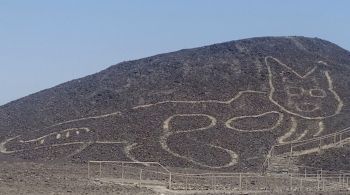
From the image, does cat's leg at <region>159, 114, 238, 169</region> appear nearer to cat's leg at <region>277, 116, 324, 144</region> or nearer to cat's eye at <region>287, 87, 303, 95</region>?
cat's leg at <region>277, 116, 324, 144</region>

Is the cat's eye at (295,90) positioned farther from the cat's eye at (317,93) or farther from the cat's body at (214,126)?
the cat's eye at (317,93)

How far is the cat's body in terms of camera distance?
183 feet

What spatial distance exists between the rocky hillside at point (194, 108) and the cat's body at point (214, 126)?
0.09 meters

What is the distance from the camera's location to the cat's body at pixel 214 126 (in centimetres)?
5578

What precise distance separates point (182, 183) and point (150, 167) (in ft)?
38.3

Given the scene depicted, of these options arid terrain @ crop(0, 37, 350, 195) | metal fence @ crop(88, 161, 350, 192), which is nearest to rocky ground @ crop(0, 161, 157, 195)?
metal fence @ crop(88, 161, 350, 192)

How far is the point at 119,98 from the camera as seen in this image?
6731 centimetres

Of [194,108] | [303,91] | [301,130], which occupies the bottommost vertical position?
[301,130]

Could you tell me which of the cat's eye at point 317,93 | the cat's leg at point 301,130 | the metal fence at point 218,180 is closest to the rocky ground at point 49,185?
the metal fence at point 218,180

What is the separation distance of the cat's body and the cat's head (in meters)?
0.09

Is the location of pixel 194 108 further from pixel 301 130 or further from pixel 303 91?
pixel 303 91

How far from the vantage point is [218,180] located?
44.1m

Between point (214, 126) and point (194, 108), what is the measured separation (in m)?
4.16

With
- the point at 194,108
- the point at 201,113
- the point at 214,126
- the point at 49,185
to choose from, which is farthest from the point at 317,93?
the point at 49,185
